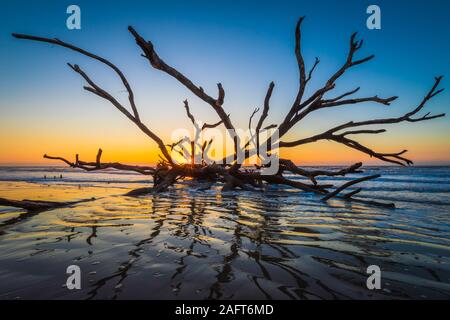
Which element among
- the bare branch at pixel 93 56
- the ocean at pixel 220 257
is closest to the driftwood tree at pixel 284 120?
the bare branch at pixel 93 56

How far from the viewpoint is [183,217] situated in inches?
149

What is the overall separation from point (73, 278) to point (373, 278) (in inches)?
74.5

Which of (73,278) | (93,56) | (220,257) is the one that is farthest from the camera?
(93,56)

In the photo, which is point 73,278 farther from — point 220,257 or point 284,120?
point 284,120

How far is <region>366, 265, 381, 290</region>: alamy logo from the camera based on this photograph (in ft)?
5.24

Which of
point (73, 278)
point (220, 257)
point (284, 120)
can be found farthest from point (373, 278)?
point (284, 120)

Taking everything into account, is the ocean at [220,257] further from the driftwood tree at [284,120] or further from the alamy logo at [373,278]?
the driftwood tree at [284,120]

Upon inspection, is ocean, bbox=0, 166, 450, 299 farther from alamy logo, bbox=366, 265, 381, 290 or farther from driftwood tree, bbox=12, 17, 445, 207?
driftwood tree, bbox=12, 17, 445, 207

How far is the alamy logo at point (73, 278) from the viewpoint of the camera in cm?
154

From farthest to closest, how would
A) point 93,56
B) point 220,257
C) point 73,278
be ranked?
point 93,56 → point 220,257 → point 73,278

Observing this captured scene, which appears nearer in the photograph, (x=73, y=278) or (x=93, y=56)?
(x=73, y=278)

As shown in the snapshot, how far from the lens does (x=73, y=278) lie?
1.64 m

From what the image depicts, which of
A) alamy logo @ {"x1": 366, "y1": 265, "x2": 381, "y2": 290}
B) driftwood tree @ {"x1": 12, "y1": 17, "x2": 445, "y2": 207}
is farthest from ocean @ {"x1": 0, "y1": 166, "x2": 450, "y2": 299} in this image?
driftwood tree @ {"x1": 12, "y1": 17, "x2": 445, "y2": 207}

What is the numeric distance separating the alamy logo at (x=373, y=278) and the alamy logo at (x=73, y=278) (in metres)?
1.73
